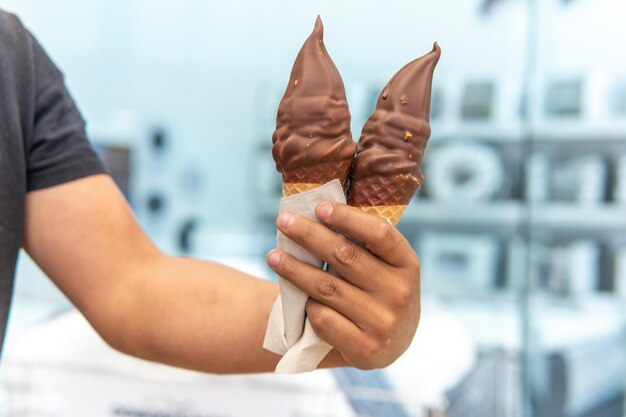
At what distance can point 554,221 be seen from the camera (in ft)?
7.29

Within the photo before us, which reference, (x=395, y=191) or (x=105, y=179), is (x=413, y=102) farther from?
(x=105, y=179)

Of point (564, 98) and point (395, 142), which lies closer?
point (395, 142)

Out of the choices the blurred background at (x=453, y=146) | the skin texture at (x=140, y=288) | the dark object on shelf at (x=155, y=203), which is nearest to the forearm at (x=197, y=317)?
the skin texture at (x=140, y=288)

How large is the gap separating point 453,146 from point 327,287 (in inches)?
81.2

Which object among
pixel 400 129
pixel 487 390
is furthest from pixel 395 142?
pixel 487 390

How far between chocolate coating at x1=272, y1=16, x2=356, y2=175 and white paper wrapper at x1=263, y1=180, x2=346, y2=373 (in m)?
0.03

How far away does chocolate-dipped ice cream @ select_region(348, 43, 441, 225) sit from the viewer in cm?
47

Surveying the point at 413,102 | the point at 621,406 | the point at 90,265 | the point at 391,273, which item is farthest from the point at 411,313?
the point at 621,406

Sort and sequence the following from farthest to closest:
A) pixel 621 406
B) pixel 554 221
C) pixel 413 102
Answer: pixel 554 221
pixel 621 406
pixel 413 102

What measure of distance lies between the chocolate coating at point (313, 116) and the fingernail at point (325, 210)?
34mm

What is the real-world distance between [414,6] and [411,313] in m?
2.07

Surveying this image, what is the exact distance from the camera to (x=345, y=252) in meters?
0.47

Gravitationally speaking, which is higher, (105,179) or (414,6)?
(414,6)

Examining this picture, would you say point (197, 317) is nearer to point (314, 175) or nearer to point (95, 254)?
point (95, 254)
